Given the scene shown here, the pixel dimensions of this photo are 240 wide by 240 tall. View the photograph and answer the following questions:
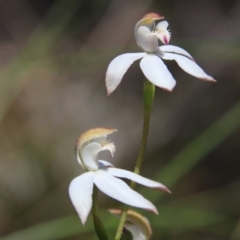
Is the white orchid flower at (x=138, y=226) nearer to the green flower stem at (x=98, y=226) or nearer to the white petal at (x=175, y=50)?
the green flower stem at (x=98, y=226)

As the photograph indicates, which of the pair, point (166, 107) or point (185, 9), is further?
point (185, 9)

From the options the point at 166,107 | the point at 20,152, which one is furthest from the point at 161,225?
the point at 166,107

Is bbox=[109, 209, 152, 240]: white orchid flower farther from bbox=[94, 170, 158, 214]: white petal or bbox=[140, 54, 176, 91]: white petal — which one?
bbox=[140, 54, 176, 91]: white petal

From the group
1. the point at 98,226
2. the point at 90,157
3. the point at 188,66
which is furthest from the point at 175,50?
the point at 98,226

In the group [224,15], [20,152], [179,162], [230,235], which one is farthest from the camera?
[224,15]

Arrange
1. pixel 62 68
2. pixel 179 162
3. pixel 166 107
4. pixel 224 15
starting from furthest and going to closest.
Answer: pixel 224 15, pixel 62 68, pixel 166 107, pixel 179 162

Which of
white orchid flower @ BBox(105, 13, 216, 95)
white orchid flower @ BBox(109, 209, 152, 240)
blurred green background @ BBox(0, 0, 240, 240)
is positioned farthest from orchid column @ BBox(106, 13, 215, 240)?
blurred green background @ BBox(0, 0, 240, 240)

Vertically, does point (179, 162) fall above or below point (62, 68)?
above

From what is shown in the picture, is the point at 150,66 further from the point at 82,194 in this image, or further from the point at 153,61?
the point at 82,194

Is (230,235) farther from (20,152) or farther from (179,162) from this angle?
(20,152)
